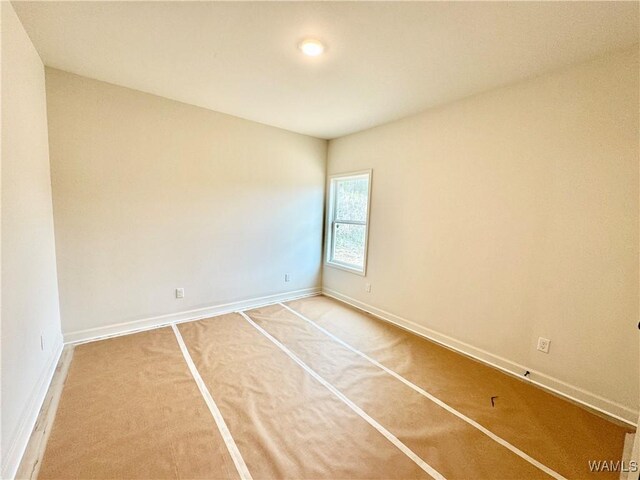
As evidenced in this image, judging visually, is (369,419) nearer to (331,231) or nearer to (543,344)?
(543,344)

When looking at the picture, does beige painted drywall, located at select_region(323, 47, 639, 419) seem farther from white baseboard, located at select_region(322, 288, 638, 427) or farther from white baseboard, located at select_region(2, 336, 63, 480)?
white baseboard, located at select_region(2, 336, 63, 480)

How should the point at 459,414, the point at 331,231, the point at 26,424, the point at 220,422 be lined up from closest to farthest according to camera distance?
1. the point at 26,424
2. the point at 220,422
3. the point at 459,414
4. the point at 331,231

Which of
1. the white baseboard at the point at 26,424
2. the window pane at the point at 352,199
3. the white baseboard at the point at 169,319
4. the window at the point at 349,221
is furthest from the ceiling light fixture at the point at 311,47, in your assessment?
the white baseboard at the point at 169,319

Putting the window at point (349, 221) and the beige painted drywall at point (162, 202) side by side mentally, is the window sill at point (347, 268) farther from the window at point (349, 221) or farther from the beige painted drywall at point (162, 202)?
the beige painted drywall at point (162, 202)

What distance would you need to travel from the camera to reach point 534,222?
213 centimetres

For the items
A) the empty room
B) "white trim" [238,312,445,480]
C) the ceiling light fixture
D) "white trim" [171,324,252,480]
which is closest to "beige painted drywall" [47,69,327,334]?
the empty room

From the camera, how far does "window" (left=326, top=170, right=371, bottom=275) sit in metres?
3.72

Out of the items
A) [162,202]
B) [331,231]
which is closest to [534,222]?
[331,231]

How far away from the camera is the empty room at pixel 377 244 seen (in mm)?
1480

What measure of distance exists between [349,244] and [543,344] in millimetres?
2447

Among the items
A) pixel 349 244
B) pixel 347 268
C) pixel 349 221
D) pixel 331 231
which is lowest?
pixel 347 268

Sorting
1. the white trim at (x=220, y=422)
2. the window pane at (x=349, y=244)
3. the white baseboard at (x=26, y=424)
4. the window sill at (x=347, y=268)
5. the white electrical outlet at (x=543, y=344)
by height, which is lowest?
the white trim at (x=220, y=422)

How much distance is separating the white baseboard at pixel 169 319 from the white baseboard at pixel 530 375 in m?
1.47

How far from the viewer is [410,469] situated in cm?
138
